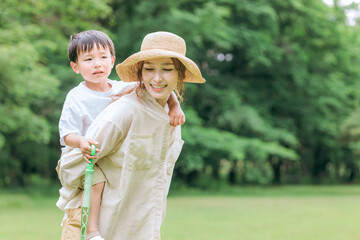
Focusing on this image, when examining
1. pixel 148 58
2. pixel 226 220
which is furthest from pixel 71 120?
pixel 226 220

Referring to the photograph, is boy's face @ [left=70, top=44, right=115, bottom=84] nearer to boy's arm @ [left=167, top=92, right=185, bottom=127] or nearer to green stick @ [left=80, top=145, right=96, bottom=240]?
boy's arm @ [left=167, top=92, right=185, bottom=127]

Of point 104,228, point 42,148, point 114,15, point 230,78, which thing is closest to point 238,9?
point 230,78

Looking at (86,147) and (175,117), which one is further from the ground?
(175,117)

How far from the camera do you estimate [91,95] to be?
8.73ft

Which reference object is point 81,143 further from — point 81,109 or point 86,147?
point 81,109

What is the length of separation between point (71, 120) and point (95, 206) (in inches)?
17.6

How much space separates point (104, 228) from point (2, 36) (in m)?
12.9

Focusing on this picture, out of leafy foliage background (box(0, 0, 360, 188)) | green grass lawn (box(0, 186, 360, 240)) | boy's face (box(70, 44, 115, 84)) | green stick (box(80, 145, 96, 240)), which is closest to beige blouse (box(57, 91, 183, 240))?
green stick (box(80, 145, 96, 240))

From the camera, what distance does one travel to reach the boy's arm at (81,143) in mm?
2291

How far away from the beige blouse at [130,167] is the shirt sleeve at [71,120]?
0.12 m

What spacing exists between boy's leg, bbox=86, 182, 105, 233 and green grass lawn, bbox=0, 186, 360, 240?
7.56m

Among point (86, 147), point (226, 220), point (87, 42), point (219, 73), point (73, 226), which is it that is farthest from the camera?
point (219, 73)

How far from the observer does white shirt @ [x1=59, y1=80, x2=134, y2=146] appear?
254 centimetres

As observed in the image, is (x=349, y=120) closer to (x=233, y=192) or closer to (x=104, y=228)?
(x=233, y=192)
